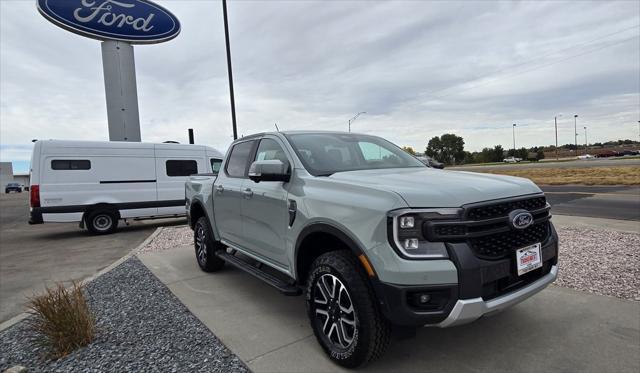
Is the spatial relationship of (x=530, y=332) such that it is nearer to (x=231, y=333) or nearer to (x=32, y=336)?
(x=231, y=333)

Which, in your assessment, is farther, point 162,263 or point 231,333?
point 162,263

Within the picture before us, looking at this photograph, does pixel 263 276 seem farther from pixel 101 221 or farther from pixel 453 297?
pixel 101 221

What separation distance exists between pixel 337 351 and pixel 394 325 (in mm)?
515

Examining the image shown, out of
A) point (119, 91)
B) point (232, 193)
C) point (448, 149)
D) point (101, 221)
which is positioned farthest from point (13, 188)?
point (448, 149)

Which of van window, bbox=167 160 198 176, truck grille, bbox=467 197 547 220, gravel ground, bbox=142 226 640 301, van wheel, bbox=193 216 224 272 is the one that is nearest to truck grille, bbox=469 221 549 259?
truck grille, bbox=467 197 547 220

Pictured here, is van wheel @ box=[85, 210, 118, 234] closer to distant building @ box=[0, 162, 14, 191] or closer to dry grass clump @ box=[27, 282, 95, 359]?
dry grass clump @ box=[27, 282, 95, 359]

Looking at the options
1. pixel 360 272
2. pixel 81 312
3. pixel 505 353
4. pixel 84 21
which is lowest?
pixel 505 353

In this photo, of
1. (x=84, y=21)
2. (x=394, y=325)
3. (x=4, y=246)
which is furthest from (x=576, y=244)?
(x=84, y=21)

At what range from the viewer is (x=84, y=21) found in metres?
13.6

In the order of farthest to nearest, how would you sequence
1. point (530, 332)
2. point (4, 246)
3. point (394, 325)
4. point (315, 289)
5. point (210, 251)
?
point (4, 246) < point (210, 251) < point (530, 332) < point (315, 289) < point (394, 325)

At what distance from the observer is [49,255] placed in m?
7.98

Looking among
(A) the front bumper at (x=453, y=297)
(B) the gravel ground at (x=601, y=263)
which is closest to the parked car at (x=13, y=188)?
(B) the gravel ground at (x=601, y=263)

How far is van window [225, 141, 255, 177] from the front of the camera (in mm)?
4531

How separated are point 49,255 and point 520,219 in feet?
29.1
